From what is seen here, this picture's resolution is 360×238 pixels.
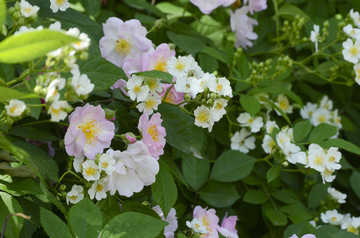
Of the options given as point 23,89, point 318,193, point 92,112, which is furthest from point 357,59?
point 23,89

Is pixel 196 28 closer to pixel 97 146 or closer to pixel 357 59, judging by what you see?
pixel 357 59

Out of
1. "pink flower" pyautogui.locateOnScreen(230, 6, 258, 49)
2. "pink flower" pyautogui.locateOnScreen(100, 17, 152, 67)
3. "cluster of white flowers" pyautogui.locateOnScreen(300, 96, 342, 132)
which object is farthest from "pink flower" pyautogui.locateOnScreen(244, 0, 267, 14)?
"pink flower" pyautogui.locateOnScreen(100, 17, 152, 67)

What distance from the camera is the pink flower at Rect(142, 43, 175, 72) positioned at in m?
1.32

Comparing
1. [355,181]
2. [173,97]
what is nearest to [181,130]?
[173,97]

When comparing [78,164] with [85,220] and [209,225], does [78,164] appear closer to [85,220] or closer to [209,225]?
[85,220]

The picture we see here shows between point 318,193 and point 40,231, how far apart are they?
862 mm

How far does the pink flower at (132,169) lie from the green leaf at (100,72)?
14 cm

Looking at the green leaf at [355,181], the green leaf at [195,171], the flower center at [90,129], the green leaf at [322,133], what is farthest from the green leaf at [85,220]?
the green leaf at [355,181]

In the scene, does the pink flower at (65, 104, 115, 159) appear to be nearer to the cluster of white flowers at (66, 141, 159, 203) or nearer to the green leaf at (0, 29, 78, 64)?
the cluster of white flowers at (66, 141, 159, 203)

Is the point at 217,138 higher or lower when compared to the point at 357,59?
lower

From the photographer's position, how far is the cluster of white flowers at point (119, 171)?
45.1 inches

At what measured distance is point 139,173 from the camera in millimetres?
1193

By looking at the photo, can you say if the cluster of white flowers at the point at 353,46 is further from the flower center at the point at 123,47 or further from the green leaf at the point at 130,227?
the green leaf at the point at 130,227

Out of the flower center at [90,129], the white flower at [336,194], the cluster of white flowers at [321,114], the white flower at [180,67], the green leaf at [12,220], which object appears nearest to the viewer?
the green leaf at [12,220]
